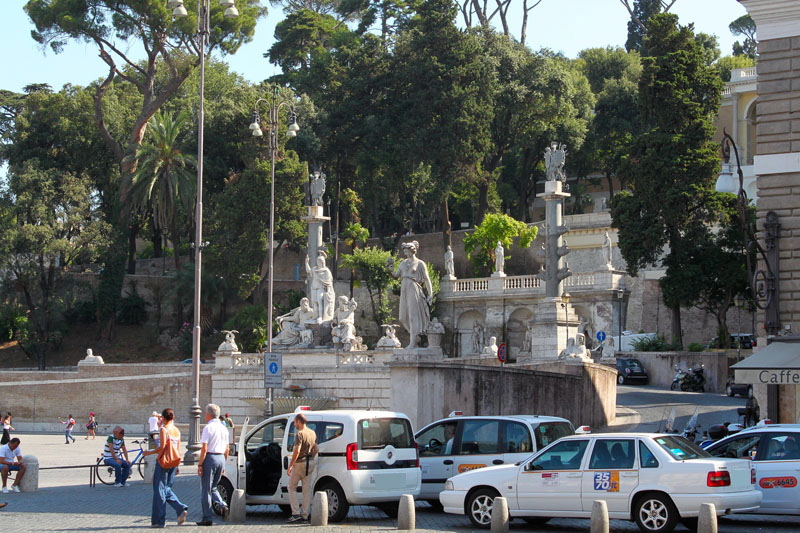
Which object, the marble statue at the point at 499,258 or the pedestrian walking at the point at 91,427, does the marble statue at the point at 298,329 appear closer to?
the pedestrian walking at the point at 91,427

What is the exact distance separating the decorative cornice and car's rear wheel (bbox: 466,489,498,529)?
10861 millimetres

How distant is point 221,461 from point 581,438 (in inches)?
169

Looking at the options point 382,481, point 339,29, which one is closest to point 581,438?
point 382,481

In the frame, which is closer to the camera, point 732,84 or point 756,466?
point 756,466

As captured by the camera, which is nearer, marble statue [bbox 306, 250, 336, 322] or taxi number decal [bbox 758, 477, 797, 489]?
taxi number decal [bbox 758, 477, 797, 489]

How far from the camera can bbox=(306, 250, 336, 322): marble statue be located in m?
35.9

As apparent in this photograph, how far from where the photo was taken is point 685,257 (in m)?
41.8

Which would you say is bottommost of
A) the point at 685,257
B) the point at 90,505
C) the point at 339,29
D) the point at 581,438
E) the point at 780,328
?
the point at 90,505

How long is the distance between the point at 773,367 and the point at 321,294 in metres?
20.2

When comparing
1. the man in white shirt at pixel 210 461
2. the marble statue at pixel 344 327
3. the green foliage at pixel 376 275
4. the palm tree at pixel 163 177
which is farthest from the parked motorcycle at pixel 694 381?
the man in white shirt at pixel 210 461

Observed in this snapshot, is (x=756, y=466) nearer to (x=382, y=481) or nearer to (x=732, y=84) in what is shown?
(x=382, y=481)

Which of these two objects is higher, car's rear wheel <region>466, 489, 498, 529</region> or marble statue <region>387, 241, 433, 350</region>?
marble statue <region>387, 241, 433, 350</region>

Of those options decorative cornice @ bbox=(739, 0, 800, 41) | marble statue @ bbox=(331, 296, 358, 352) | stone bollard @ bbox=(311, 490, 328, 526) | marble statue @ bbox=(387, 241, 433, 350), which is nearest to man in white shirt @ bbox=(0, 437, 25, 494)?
stone bollard @ bbox=(311, 490, 328, 526)

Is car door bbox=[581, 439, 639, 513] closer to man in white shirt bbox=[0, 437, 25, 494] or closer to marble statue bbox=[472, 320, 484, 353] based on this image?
man in white shirt bbox=[0, 437, 25, 494]
